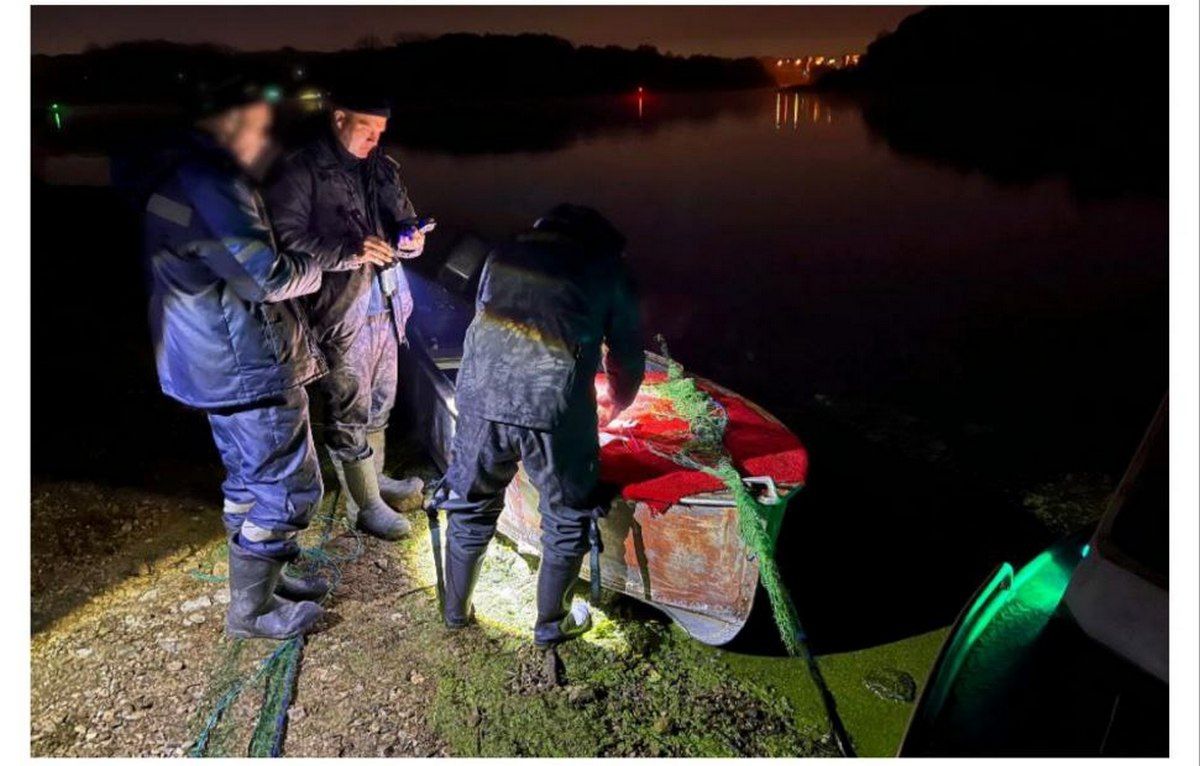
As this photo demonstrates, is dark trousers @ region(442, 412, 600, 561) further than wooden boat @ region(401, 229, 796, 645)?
No

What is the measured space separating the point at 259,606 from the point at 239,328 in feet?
4.97

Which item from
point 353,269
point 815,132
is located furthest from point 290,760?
point 815,132

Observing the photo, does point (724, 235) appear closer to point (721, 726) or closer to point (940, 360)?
point (940, 360)

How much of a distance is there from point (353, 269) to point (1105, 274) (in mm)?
14746

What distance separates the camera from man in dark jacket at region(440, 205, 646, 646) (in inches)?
125

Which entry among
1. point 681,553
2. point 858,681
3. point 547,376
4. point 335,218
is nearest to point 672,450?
point 681,553

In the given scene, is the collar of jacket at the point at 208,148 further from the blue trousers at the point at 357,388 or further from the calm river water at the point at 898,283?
the calm river water at the point at 898,283

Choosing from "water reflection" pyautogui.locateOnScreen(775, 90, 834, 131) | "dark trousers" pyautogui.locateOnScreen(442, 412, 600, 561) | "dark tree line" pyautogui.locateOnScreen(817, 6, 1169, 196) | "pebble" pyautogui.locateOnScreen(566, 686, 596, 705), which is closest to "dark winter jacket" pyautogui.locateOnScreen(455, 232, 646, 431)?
"dark trousers" pyautogui.locateOnScreen(442, 412, 600, 561)

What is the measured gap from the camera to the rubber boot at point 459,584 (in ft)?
12.3

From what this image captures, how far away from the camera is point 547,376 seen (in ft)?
10.5

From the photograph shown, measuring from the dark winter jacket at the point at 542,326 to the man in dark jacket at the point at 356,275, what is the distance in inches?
40.1

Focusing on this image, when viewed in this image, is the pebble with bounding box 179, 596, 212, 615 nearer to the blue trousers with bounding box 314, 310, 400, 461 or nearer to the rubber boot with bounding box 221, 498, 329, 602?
the rubber boot with bounding box 221, 498, 329, 602

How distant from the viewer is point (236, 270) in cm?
311

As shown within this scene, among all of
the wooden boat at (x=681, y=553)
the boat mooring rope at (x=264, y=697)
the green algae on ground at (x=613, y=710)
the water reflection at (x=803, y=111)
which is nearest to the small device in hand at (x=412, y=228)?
the wooden boat at (x=681, y=553)
